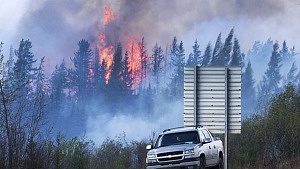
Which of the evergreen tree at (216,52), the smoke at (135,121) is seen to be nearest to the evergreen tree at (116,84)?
the smoke at (135,121)

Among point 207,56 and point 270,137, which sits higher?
point 207,56

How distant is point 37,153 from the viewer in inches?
1177

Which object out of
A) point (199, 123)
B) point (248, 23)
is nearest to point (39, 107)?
point (199, 123)

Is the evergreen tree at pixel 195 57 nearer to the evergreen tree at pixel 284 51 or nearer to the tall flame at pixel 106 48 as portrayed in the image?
A: the tall flame at pixel 106 48

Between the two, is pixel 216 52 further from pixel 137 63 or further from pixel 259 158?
pixel 259 158

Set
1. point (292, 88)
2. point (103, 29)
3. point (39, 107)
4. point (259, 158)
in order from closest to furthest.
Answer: point (39, 107)
point (259, 158)
point (292, 88)
point (103, 29)

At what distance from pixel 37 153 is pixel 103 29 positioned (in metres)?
95.2

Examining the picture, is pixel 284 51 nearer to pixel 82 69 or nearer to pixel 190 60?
pixel 190 60

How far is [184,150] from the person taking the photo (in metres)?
33.5

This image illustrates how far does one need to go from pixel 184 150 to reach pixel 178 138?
5.67 ft

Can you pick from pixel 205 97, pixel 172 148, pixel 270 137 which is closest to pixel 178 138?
pixel 172 148

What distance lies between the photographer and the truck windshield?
34.8 meters

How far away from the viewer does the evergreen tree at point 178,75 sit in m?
124

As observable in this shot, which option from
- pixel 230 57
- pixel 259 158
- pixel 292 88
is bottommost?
pixel 259 158
